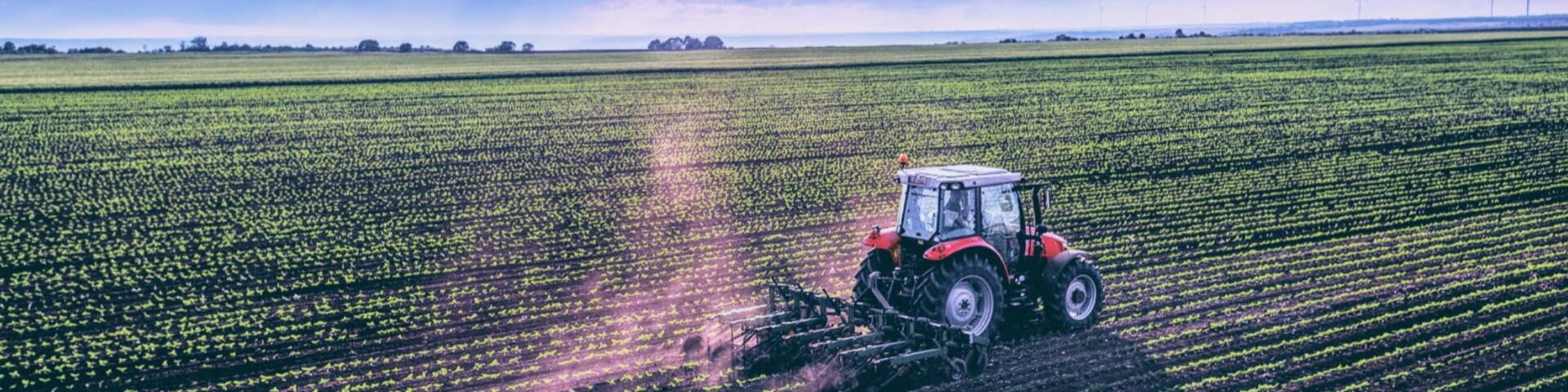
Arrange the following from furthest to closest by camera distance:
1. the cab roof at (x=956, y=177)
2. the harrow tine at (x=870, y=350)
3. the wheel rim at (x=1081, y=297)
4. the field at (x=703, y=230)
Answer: the wheel rim at (x=1081, y=297) < the field at (x=703, y=230) < the cab roof at (x=956, y=177) < the harrow tine at (x=870, y=350)

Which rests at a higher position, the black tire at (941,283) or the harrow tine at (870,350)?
the black tire at (941,283)

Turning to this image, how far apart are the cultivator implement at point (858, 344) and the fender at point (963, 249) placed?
0.67 m

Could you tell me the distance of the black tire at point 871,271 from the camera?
43.8 feet

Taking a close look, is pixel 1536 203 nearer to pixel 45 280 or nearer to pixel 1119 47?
pixel 45 280

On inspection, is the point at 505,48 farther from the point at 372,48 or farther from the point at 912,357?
the point at 912,357

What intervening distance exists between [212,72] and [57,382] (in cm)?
5957

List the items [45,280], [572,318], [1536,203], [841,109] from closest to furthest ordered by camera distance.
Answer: [572,318] → [45,280] → [1536,203] → [841,109]

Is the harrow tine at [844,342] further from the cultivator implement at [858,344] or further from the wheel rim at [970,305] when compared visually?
the wheel rim at [970,305]

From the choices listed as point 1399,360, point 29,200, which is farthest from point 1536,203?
point 29,200

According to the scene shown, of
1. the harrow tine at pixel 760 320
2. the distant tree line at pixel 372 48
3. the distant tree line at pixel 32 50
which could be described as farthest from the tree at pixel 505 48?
the harrow tine at pixel 760 320

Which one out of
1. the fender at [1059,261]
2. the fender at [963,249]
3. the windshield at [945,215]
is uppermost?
the windshield at [945,215]

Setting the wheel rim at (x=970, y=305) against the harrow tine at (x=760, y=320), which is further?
the harrow tine at (x=760, y=320)

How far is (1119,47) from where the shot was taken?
83812 mm

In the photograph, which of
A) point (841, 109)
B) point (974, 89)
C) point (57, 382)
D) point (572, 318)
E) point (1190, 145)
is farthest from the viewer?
point (974, 89)
